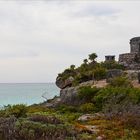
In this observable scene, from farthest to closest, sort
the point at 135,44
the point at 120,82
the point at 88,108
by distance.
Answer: the point at 135,44 < the point at 120,82 < the point at 88,108

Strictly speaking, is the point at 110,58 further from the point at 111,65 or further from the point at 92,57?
the point at 92,57

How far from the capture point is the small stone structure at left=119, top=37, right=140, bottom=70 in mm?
43125

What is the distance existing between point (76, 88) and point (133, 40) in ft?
48.9

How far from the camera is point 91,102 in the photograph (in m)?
30.4

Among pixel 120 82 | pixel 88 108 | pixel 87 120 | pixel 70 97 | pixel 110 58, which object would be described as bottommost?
pixel 87 120

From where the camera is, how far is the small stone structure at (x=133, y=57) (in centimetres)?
4312

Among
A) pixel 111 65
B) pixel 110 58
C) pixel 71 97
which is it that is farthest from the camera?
pixel 110 58

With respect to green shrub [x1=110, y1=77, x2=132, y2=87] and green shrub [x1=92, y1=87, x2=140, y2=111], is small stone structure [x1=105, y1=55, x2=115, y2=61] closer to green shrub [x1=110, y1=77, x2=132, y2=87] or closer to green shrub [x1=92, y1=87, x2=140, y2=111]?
green shrub [x1=110, y1=77, x2=132, y2=87]

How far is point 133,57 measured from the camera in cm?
4488

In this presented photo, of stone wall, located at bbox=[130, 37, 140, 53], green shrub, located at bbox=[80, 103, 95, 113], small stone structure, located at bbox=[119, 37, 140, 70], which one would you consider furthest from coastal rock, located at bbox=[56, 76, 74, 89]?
green shrub, located at bbox=[80, 103, 95, 113]

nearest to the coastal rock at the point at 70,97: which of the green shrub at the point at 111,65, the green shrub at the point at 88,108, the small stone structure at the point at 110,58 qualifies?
the green shrub at the point at 88,108

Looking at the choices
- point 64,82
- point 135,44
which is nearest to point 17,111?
point 64,82

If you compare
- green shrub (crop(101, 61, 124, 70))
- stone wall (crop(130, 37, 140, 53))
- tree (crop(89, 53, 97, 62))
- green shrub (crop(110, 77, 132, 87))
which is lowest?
green shrub (crop(110, 77, 132, 87))

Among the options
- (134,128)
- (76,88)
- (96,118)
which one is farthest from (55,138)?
(76,88)
